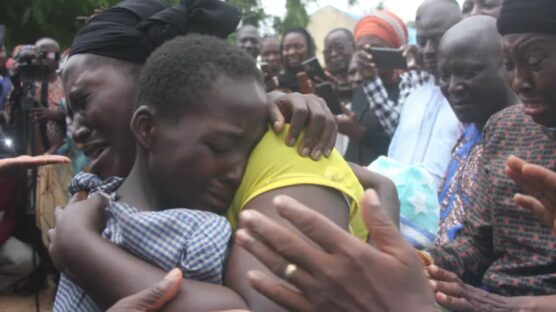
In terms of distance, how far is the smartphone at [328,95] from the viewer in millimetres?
4863

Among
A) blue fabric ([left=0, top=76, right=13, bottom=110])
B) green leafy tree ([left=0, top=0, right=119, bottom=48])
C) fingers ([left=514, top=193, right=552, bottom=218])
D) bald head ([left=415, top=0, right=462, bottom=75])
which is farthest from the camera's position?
green leafy tree ([left=0, top=0, right=119, bottom=48])

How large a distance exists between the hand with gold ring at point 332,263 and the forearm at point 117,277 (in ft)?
0.46

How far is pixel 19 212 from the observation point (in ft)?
21.0

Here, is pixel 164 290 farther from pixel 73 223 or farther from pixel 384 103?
pixel 384 103

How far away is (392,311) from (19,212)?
5.73 m

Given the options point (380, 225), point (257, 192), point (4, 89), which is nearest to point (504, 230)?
point (257, 192)

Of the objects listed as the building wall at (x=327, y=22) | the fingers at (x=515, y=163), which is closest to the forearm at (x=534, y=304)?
the fingers at (x=515, y=163)

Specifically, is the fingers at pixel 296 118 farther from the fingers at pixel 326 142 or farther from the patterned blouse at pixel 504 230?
the patterned blouse at pixel 504 230

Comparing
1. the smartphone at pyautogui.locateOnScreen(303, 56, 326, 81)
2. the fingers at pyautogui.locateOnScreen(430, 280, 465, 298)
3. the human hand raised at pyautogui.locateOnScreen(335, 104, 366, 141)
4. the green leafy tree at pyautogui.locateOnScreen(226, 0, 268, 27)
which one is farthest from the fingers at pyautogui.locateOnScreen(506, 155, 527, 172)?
the green leafy tree at pyautogui.locateOnScreen(226, 0, 268, 27)

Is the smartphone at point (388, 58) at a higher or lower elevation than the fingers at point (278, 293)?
lower

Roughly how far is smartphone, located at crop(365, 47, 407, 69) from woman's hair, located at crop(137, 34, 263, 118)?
3.82 meters

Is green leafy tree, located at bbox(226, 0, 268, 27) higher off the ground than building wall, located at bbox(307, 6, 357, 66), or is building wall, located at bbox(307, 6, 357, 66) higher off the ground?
green leafy tree, located at bbox(226, 0, 268, 27)

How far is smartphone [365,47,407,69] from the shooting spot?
210 inches

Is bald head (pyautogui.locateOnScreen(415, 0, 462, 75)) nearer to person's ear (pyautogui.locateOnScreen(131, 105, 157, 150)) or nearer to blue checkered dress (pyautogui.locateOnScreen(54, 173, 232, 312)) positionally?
person's ear (pyautogui.locateOnScreen(131, 105, 157, 150))
